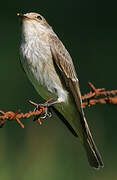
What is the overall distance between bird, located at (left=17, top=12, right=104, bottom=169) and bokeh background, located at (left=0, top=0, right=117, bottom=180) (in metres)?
0.43

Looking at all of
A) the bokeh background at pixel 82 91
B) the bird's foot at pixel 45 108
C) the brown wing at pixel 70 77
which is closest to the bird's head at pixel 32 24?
the brown wing at pixel 70 77

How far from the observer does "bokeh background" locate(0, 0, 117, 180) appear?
689 cm

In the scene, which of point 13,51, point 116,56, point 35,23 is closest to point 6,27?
point 13,51

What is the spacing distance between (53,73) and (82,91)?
187cm

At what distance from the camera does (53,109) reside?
6.81 metres

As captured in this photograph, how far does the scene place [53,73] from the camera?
260 inches

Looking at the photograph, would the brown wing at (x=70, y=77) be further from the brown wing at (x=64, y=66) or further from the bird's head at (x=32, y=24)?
the bird's head at (x=32, y=24)

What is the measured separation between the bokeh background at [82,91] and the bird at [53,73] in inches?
16.9

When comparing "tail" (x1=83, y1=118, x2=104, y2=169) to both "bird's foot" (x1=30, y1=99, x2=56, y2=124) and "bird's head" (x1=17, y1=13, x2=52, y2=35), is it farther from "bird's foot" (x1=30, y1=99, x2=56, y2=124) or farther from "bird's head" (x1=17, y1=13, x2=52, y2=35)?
"bird's head" (x1=17, y1=13, x2=52, y2=35)

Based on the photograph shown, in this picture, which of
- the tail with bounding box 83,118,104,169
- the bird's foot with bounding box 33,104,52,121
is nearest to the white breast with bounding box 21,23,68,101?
the bird's foot with bounding box 33,104,52,121

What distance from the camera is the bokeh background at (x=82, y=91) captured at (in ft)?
22.6

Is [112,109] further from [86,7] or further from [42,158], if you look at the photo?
[86,7]

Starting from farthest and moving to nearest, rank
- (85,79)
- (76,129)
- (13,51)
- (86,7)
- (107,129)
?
(86,7)
(13,51)
(85,79)
(107,129)
(76,129)

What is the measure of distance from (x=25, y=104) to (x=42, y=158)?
1.32 meters
